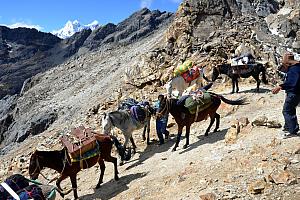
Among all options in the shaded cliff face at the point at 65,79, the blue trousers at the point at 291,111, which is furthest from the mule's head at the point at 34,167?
the shaded cliff face at the point at 65,79

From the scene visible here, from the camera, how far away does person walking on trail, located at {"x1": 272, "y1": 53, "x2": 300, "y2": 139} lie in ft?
28.3

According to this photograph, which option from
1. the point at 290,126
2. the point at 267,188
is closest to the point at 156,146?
the point at 290,126

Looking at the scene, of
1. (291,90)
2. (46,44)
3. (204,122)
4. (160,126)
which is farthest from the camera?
(46,44)

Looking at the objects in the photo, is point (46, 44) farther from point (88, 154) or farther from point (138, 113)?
point (88, 154)

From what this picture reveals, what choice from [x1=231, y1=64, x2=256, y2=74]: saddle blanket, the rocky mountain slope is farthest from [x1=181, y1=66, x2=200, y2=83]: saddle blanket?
the rocky mountain slope

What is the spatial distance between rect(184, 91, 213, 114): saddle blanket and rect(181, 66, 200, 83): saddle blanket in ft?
13.2

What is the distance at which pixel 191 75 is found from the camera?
51.2ft

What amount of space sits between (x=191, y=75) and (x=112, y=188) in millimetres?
6750

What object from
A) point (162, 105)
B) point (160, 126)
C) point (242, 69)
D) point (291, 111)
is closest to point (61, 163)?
point (162, 105)

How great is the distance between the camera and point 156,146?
42.1 feet

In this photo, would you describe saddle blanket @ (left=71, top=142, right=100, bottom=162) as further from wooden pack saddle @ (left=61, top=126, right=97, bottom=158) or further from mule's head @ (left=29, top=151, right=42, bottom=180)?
mule's head @ (left=29, top=151, right=42, bottom=180)

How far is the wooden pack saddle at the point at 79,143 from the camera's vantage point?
32.2 feet

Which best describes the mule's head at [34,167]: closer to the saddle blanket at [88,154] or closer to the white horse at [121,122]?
the saddle blanket at [88,154]

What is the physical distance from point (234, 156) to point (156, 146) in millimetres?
4099
